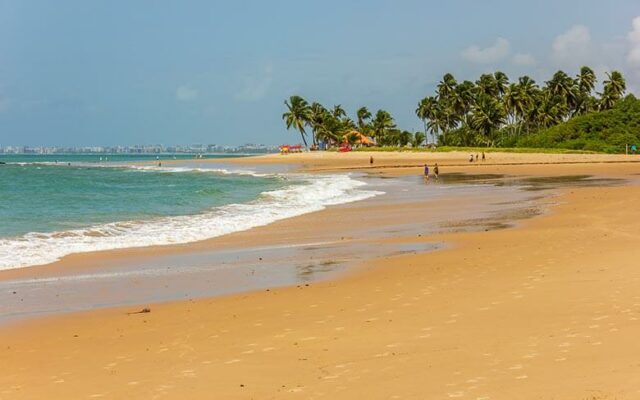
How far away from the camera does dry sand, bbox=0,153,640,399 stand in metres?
6.55

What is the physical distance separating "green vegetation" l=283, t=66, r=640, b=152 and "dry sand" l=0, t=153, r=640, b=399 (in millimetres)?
Result: 87261

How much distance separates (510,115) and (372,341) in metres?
113

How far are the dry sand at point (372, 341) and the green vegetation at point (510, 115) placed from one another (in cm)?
8726

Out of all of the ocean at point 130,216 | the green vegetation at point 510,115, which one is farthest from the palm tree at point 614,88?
the ocean at point 130,216

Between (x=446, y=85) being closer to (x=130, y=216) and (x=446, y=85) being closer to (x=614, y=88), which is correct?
(x=614, y=88)

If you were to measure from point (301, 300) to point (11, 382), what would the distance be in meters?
4.74

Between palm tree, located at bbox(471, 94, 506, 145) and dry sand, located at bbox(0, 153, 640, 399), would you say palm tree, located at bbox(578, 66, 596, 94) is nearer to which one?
palm tree, located at bbox(471, 94, 506, 145)

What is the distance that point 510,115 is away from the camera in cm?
11638

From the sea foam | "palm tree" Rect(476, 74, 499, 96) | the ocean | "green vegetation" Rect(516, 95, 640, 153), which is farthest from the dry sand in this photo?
"palm tree" Rect(476, 74, 499, 96)

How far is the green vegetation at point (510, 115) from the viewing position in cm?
9881

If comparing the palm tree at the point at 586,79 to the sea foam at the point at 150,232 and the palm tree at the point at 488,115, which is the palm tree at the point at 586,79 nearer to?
the palm tree at the point at 488,115

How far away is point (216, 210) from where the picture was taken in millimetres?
29469

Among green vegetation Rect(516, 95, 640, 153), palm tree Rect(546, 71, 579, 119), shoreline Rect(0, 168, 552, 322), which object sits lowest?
shoreline Rect(0, 168, 552, 322)

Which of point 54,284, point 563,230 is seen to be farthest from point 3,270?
point 563,230
